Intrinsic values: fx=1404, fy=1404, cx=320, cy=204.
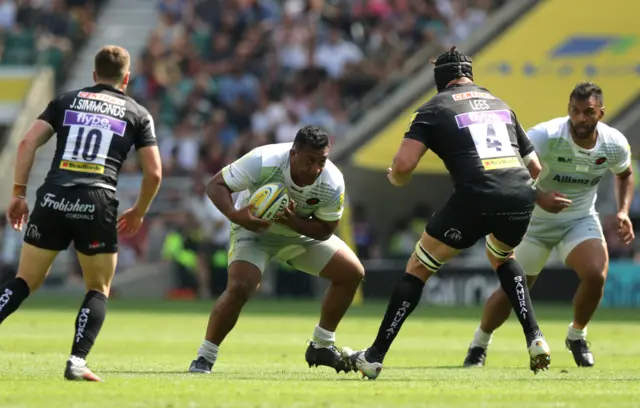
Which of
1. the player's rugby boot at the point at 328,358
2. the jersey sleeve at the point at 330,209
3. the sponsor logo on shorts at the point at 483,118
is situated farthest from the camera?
the player's rugby boot at the point at 328,358

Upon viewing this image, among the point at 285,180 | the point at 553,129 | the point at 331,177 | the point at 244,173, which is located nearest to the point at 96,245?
the point at 244,173

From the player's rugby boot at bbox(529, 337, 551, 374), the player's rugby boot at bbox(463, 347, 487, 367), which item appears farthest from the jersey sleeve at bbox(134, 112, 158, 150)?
the player's rugby boot at bbox(463, 347, 487, 367)

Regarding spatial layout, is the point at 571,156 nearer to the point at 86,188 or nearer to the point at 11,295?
the point at 86,188

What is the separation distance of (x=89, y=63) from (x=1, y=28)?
7.59 feet

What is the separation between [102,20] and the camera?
117 feet

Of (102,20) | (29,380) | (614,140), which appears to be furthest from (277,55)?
(29,380)

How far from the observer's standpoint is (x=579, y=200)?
12484 millimetres

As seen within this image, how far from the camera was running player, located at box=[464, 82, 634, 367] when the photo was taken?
12.1 metres

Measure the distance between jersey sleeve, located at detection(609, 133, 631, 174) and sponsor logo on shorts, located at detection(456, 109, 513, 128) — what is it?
201 centimetres

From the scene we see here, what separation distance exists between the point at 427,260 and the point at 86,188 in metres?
2.58

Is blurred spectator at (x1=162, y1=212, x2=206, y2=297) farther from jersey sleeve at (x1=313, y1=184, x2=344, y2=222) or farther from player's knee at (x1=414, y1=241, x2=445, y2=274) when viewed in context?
player's knee at (x1=414, y1=241, x2=445, y2=274)

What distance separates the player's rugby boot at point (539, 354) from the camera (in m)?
10.2

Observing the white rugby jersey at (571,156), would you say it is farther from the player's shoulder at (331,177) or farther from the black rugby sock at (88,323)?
the black rugby sock at (88,323)

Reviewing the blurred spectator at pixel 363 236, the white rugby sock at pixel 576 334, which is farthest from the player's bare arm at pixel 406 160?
the blurred spectator at pixel 363 236
